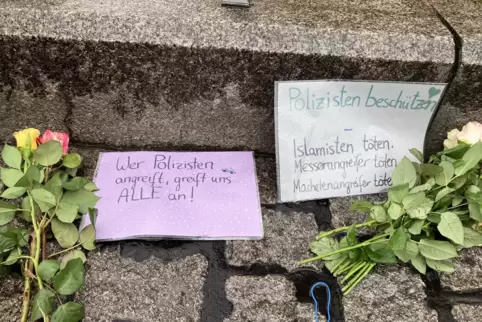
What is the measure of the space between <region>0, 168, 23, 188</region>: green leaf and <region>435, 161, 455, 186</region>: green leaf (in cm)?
116

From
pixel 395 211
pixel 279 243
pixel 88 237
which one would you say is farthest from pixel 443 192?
pixel 88 237

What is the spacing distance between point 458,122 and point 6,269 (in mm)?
1407

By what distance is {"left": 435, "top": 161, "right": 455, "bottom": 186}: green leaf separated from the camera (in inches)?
50.8

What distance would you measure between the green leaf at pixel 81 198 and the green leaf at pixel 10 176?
16 cm

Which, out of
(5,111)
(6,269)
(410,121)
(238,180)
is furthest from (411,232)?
(5,111)

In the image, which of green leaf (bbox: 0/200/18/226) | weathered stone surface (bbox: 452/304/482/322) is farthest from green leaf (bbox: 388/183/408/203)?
green leaf (bbox: 0/200/18/226)

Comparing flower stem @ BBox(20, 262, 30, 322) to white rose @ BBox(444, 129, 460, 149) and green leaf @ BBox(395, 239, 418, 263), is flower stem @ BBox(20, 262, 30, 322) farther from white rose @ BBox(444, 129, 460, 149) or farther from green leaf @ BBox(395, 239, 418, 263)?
white rose @ BBox(444, 129, 460, 149)

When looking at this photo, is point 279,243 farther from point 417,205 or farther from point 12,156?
point 12,156

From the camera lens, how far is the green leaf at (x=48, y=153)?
1294mm

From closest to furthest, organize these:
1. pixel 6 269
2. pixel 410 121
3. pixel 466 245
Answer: pixel 6 269 < pixel 466 245 < pixel 410 121

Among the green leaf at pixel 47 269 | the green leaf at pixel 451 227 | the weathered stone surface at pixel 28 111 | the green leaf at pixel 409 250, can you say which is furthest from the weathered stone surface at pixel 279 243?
the weathered stone surface at pixel 28 111

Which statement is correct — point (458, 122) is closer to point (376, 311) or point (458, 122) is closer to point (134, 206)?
point (376, 311)

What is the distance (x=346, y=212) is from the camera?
1463mm

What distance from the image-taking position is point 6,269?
1223mm
